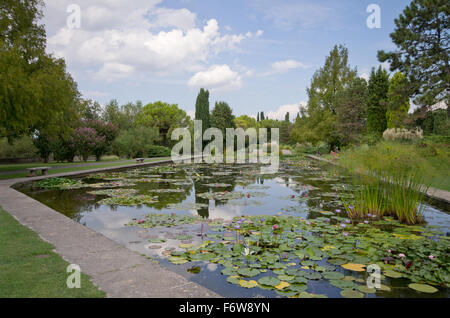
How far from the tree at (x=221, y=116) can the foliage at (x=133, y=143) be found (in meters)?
11.9

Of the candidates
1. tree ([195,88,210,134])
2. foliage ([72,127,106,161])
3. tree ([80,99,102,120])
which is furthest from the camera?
tree ([195,88,210,134])

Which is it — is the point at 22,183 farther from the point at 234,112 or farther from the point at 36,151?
the point at 234,112

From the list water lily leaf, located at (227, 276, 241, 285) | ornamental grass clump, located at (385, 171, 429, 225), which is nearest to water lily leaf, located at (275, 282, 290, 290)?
water lily leaf, located at (227, 276, 241, 285)

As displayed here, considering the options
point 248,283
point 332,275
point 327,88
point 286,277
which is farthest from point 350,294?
point 327,88

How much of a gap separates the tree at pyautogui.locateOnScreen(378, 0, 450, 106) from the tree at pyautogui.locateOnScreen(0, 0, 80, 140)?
1578cm

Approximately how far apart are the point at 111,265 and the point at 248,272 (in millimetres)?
1423

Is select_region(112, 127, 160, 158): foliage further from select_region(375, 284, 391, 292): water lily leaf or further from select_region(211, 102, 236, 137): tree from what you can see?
select_region(375, 284, 391, 292): water lily leaf

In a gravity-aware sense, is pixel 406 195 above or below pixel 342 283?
above

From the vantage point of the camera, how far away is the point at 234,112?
41.2 m

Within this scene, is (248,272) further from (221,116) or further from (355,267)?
(221,116)

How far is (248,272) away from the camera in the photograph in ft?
9.83

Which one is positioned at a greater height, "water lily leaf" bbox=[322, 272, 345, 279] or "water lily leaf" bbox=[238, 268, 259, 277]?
"water lily leaf" bbox=[238, 268, 259, 277]

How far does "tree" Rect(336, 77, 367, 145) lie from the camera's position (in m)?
21.9
